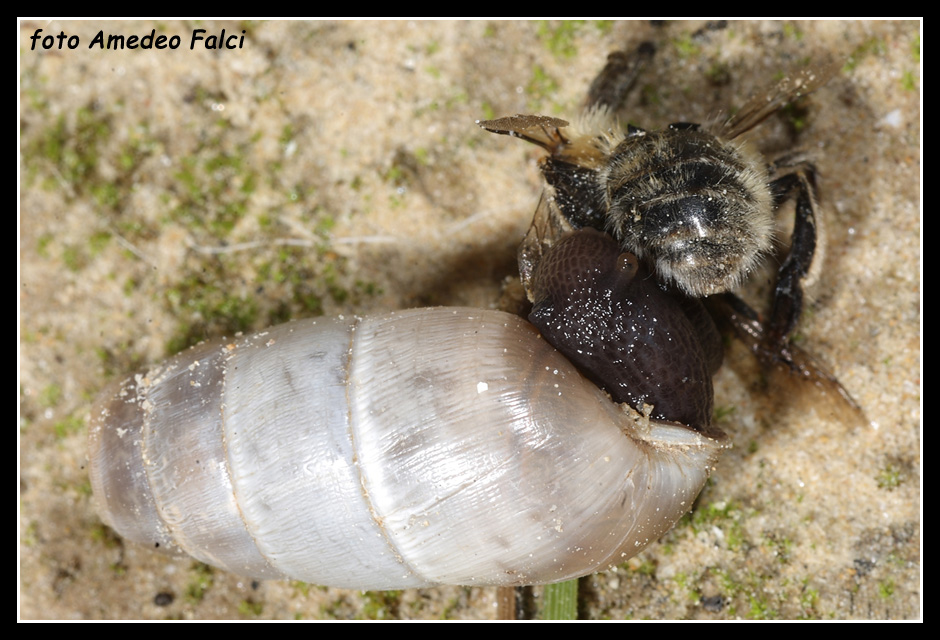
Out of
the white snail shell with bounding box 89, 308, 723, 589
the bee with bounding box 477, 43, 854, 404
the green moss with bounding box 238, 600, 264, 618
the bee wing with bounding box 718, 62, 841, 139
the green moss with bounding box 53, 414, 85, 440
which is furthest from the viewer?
the green moss with bounding box 53, 414, 85, 440

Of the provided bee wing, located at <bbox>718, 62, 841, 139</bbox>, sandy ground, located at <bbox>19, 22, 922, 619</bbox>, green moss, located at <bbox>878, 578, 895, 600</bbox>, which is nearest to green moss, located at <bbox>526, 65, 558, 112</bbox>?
sandy ground, located at <bbox>19, 22, 922, 619</bbox>

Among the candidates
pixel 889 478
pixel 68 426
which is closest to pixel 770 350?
pixel 889 478

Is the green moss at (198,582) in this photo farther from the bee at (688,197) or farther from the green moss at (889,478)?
the green moss at (889,478)

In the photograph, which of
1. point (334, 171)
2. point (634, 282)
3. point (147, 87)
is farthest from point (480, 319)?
point (147, 87)

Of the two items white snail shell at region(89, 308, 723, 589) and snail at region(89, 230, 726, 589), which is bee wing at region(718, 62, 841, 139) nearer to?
snail at region(89, 230, 726, 589)

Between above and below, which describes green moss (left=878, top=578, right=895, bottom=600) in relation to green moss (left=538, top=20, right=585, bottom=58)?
below

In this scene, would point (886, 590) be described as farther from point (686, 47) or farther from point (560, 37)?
point (560, 37)

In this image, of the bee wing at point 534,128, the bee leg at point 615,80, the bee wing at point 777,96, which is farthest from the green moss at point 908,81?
the bee wing at point 534,128
